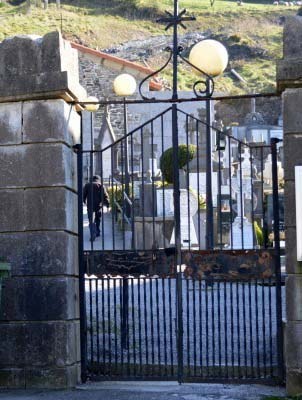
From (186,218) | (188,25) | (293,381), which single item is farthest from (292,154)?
(188,25)

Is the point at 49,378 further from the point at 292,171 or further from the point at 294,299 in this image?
the point at 292,171

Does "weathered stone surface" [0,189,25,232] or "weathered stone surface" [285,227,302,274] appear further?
"weathered stone surface" [0,189,25,232]

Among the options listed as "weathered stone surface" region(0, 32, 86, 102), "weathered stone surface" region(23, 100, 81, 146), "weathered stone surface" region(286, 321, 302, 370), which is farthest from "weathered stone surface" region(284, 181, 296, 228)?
"weathered stone surface" region(0, 32, 86, 102)

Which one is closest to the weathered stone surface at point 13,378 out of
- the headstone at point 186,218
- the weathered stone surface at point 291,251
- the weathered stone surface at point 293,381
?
the weathered stone surface at point 293,381

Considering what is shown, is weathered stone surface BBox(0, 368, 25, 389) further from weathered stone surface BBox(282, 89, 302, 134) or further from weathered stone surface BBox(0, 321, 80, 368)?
weathered stone surface BBox(282, 89, 302, 134)

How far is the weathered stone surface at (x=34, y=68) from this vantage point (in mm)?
9633

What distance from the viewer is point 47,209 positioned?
379 inches

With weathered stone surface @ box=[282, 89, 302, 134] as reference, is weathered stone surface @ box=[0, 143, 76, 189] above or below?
below

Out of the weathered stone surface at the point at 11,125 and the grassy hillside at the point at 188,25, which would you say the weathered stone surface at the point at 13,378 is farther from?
the grassy hillside at the point at 188,25

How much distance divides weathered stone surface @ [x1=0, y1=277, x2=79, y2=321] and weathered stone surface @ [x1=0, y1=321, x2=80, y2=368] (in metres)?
0.08

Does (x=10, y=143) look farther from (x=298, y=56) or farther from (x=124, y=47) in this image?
(x=124, y=47)

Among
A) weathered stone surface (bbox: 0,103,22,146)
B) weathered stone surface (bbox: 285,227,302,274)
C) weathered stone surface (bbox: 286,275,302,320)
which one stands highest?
weathered stone surface (bbox: 0,103,22,146)

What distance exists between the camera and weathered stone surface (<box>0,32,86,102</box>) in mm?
9633

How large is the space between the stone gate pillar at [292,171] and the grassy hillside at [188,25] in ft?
199
